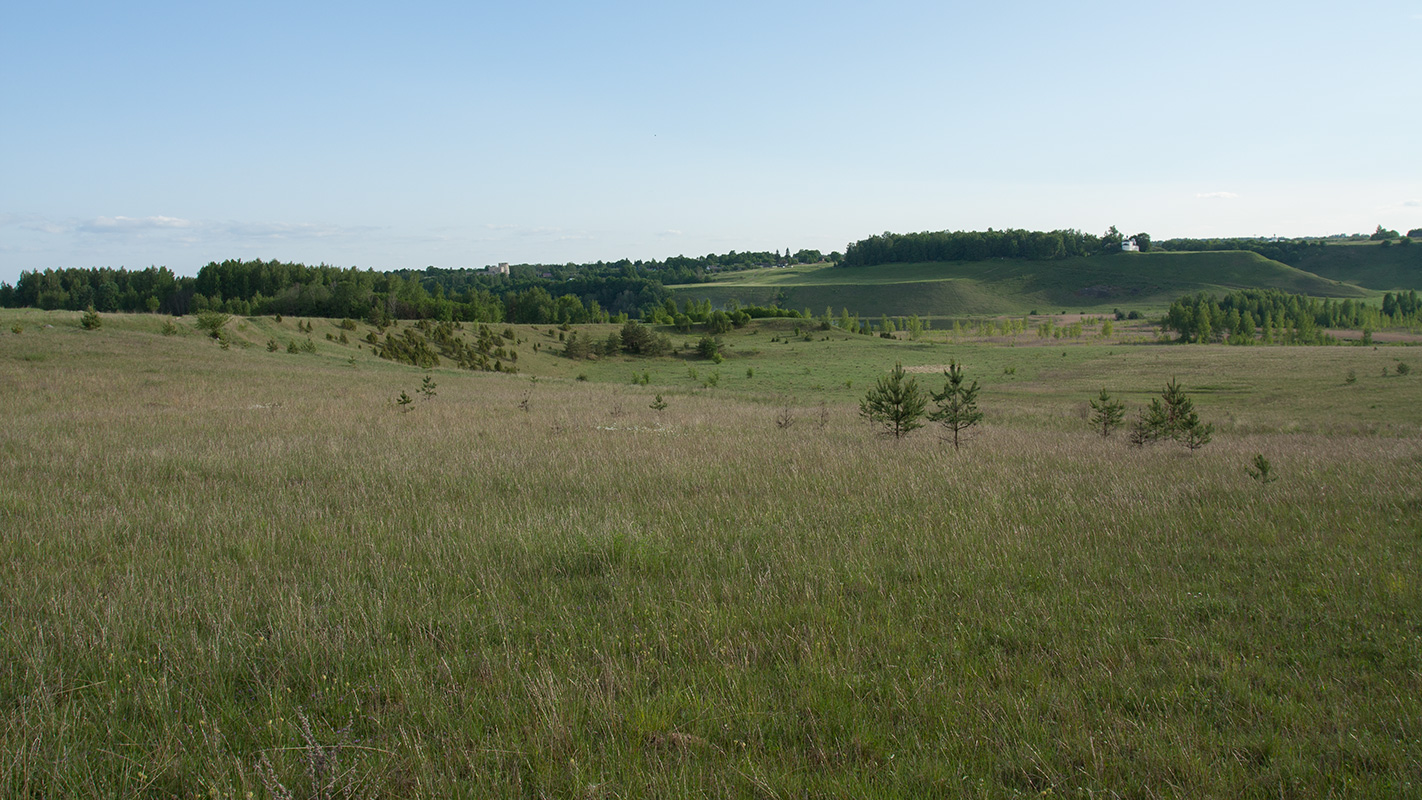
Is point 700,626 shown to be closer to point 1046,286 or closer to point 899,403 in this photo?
point 899,403

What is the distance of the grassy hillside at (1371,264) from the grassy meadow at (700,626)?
654 ft

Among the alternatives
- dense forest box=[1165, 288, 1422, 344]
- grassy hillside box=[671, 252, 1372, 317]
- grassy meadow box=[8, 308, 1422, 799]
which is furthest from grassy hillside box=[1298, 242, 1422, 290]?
grassy meadow box=[8, 308, 1422, 799]

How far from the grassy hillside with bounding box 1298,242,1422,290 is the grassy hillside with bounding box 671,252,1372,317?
13.1 m

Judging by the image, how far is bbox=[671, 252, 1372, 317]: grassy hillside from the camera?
153 m

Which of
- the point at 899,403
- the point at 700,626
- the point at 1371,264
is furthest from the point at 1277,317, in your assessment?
the point at 700,626

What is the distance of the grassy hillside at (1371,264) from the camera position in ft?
502

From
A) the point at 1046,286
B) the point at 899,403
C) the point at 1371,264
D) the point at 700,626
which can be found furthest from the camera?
the point at 1046,286

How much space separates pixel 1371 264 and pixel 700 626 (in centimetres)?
22312

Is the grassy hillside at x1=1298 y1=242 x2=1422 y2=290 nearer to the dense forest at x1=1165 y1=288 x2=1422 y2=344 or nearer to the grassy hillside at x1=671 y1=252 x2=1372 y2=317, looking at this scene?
the grassy hillside at x1=671 y1=252 x2=1372 y2=317

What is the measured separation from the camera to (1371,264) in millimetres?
163875

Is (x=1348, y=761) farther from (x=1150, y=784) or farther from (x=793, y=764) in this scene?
(x=793, y=764)

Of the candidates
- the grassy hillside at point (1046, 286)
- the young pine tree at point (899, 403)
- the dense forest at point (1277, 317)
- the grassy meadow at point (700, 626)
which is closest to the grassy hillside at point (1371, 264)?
the grassy hillside at point (1046, 286)

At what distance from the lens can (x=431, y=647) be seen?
4305 millimetres

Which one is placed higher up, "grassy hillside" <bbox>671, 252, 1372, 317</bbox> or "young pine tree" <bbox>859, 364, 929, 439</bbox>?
"grassy hillside" <bbox>671, 252, 1372, 317</bbox>
